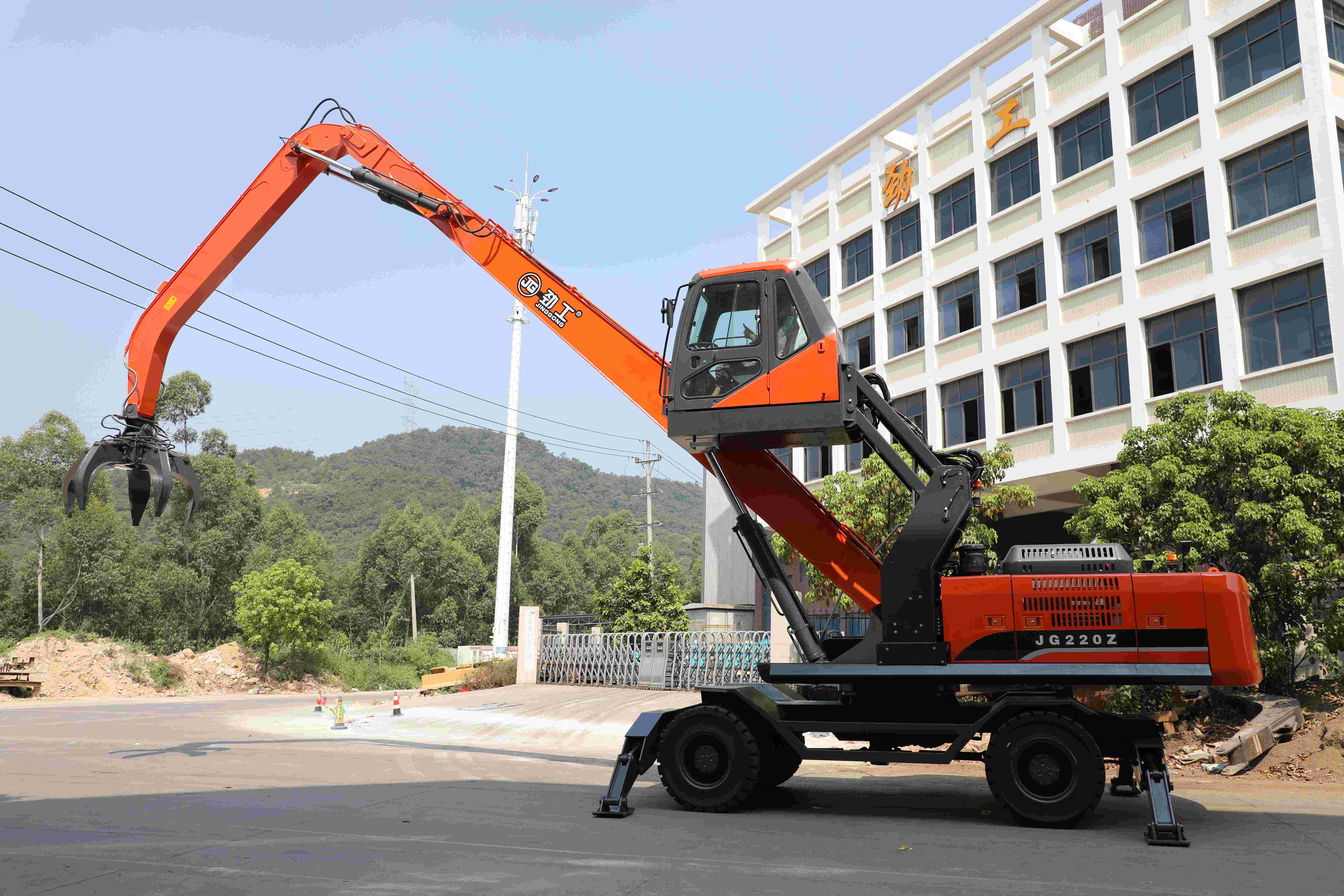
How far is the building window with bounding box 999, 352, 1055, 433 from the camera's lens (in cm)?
2680

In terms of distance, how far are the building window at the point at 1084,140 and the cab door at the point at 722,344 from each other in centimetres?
2018

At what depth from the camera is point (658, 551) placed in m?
60.0

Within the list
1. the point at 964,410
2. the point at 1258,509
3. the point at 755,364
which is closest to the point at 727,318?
the point at 755,364

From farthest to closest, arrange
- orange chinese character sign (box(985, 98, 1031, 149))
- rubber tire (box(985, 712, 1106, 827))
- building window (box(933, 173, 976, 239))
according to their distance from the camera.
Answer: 1. building window (box(933, 173, 976, 239))
2. orange chinese character sign (box(985, 98, 1031, 149))
3. rubber tire (box(985, 712, 1106, 827))

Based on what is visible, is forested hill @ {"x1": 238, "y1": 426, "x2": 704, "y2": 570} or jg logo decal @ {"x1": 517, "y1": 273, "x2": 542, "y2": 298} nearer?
jg logo decal @ {"x1": 517, "y1": 273, "x2": 542, "y2": 298}

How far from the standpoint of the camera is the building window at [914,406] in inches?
1232

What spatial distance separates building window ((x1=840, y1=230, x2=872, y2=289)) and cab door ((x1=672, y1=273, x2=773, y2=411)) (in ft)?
85.4

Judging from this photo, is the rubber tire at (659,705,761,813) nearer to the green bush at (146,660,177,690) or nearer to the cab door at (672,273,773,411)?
the cab door at (672,273,773,411)

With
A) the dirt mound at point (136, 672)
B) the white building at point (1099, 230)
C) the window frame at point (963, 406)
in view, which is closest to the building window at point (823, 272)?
the white building at point (1099, 230)

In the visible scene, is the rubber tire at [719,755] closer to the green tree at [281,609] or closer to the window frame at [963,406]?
the window frame at [963,406]

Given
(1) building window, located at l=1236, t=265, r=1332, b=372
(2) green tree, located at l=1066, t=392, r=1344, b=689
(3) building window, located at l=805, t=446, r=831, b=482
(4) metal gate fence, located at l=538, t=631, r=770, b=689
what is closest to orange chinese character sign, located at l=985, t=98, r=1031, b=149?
(1) building window, located at l=1236, t=265, r=1332, b=372

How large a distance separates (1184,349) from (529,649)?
67.0 ft

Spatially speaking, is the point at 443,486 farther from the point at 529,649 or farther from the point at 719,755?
the point at 719,755

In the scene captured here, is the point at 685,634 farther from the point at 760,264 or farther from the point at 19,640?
the point at 19,640
